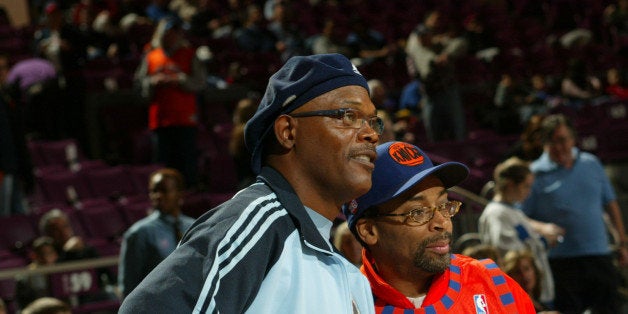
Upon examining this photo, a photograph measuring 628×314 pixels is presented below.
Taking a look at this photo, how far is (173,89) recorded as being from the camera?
8406 millimetres

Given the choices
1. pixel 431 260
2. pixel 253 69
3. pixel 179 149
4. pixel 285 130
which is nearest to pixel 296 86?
pixel 285 130

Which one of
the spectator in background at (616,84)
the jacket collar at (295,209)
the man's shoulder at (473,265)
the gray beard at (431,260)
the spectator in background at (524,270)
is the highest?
the jacket collar at (295,209)

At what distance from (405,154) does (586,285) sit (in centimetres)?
397

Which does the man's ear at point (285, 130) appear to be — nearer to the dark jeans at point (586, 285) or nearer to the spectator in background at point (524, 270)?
the spectator in background at point (524, 270)

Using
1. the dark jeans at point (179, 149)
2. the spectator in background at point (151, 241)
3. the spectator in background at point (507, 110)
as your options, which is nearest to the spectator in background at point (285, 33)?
the spectator in background at point (507, 110)

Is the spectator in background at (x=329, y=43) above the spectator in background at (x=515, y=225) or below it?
above

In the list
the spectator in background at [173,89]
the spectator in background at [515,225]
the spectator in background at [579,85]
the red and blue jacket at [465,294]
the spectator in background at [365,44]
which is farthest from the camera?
the spectator in background at [579,85]

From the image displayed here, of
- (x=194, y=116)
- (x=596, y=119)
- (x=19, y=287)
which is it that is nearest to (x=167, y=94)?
(x=194, y=116)

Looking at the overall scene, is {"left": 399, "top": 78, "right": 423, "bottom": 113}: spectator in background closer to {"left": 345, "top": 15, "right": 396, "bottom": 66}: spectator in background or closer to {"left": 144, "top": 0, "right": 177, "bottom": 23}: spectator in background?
{"left": 345, "top": 15, "right": 396, "bottom": 66}: spectator in background

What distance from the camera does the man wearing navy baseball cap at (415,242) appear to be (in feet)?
8.40

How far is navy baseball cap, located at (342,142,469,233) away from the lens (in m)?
2.62

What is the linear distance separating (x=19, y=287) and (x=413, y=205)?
12.9ft

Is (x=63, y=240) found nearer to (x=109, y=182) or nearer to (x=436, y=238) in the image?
(x=109, y=182)

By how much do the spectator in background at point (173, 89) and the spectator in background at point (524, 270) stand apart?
3615 mm
